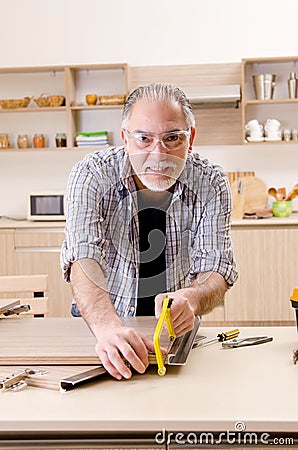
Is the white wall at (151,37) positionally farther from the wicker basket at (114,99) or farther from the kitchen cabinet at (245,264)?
the kitchen cabinet at (245,264)

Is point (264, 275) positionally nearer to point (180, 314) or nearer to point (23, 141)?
point (23, 141)

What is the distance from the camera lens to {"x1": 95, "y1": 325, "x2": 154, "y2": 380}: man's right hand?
1.56 m

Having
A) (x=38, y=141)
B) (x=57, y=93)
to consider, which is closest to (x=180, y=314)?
(x=38, y=141)

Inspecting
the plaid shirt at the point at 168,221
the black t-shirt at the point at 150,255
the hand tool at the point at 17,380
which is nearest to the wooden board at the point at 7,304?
the plaid shirt at the point at 168,221

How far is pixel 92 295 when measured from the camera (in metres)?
1.88

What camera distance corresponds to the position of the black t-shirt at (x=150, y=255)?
88.8 inches

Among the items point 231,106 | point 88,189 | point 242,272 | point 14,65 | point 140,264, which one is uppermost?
point 14,65

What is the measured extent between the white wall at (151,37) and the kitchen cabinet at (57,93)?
10 centimetres

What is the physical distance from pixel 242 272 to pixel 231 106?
3.98 ft

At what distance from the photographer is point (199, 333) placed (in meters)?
2.02

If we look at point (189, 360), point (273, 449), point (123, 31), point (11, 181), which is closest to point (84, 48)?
point (123, 31)

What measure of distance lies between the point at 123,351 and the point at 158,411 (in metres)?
0.24

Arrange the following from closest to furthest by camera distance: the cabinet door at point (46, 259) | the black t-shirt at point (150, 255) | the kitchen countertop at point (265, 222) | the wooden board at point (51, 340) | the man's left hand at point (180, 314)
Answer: the wooden board at point (51, 340)
the man's left hand at point (180, 314)
the black t-shirt at point (150, 255)
the kitchen countertop at point (265, 222)
the cabinet door at point (46, 259)

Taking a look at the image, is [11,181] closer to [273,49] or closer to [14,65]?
[14,65]
